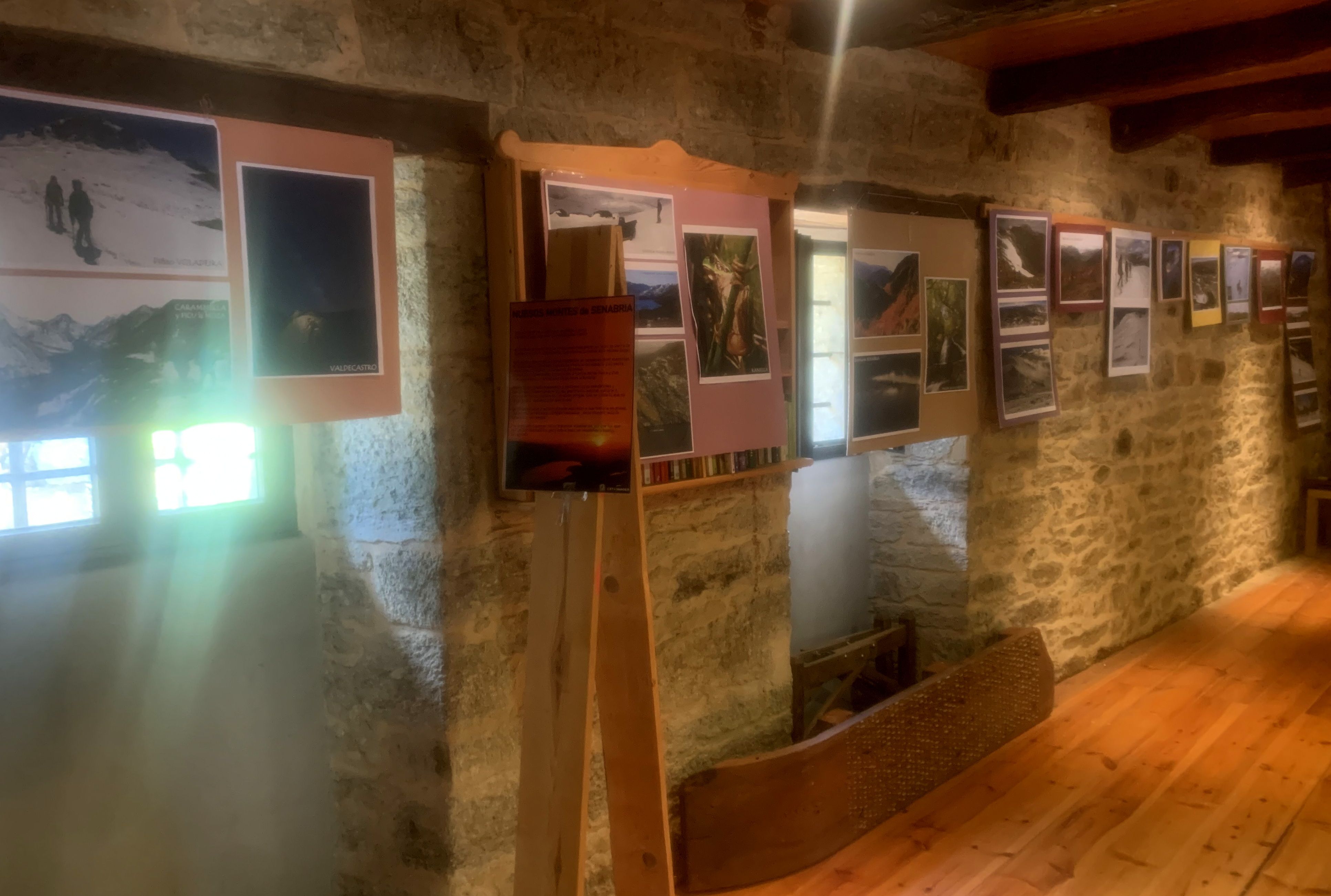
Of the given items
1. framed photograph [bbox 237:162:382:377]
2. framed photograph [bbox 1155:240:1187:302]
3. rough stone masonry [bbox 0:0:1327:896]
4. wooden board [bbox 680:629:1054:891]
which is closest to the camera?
framed photograph [bbox 237:162:382:377]

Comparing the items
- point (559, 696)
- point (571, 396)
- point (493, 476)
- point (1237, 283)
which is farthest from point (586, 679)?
point (1237, 283)

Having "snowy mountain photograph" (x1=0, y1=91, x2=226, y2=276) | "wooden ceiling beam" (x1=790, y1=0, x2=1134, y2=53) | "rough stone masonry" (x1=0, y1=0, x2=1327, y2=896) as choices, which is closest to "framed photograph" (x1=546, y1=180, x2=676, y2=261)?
"rough stone masonry" (x1=0, y1=0, x2=1327, y2=896)

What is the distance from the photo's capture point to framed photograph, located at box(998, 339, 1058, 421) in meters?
3.66

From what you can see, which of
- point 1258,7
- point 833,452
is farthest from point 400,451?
point 1258,7

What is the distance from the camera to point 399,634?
217 cm

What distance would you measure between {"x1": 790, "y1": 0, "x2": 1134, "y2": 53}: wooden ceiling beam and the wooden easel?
4.52ft

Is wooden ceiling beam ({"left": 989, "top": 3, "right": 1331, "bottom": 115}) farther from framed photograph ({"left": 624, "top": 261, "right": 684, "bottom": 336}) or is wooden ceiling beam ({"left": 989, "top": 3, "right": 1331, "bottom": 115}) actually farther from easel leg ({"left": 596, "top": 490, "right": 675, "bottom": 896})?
easel leg ({"left": 596, "top": 490, "right": 675, "bottom": 896})

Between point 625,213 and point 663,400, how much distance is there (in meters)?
0.43

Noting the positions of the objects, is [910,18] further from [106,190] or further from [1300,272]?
[1300,272]

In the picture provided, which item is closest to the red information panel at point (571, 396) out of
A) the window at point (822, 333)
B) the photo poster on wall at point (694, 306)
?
the photo poster on wall at point (694, 306)

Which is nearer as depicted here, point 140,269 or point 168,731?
point 140,269

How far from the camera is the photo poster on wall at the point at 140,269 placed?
1.57 meters

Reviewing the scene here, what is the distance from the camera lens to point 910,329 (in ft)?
10.6

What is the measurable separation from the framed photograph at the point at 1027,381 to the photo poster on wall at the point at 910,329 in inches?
6.4
